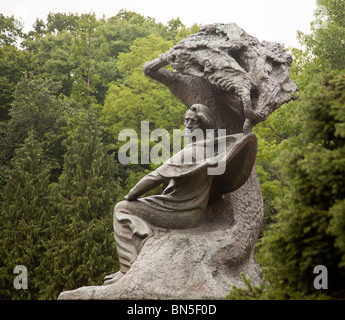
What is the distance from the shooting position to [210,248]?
654cm

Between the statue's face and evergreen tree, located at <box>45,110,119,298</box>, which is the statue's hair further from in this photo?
evergreen tree, located at <box>45,110,119,298</box>

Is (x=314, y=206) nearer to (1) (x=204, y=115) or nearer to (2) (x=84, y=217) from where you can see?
(1) (x=204, y=115)

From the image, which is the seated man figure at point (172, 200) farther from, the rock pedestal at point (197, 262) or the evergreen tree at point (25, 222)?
the evergreen tree at point (25, 222)

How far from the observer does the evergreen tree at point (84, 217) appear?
15.6 meters

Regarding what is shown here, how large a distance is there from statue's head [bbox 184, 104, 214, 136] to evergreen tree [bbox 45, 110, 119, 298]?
8.80 m

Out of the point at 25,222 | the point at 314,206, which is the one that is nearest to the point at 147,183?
the point at 314,206

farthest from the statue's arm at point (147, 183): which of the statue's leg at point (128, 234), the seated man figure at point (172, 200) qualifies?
the statue's leg at point (128, 234)

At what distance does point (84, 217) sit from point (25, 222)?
2.54m

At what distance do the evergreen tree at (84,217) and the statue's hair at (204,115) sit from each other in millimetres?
8881

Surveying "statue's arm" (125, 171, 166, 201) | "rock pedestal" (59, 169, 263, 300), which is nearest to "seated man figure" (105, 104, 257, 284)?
"statue's arm" (125, 171, 166, 201)

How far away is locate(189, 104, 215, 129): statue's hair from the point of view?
730 centimetres

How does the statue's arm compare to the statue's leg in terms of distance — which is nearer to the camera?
Result: the statue's leg

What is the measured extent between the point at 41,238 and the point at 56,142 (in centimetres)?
672
